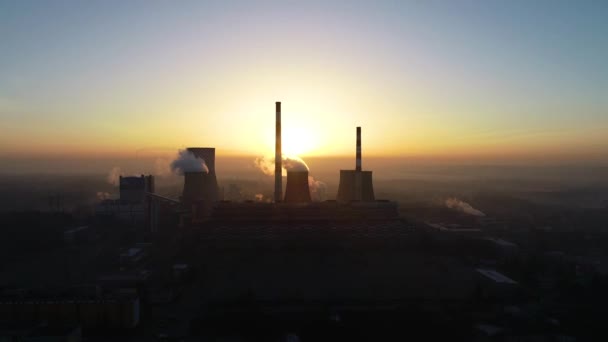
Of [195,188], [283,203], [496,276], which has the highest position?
[195,188]

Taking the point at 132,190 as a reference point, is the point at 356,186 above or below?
above

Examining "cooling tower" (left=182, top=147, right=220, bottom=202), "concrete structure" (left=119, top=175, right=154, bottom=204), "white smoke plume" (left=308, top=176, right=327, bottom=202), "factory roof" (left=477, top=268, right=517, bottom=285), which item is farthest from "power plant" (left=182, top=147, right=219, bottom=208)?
"factory roof" (left=477, top=268, right=517, bottom=285)

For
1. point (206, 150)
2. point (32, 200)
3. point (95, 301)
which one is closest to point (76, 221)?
point (206, 150)

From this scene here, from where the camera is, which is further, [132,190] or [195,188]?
[132,190]

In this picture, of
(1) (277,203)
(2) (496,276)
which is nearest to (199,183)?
(1) (277,203)

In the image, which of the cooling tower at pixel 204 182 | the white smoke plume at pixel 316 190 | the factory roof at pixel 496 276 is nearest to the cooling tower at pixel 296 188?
the cooling tower at pixel 204 182

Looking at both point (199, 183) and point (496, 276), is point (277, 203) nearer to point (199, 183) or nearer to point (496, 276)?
point (199, 183)

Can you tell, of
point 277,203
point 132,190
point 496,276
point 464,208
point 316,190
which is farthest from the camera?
point 316,190

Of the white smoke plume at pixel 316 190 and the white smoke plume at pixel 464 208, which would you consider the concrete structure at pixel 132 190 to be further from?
the white smoke plume at pixel 464 208
